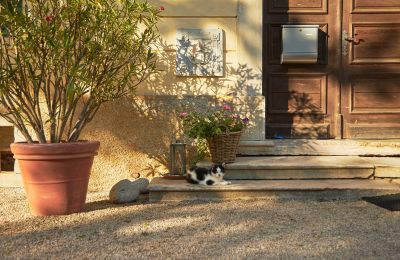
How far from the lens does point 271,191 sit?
16.1 feet

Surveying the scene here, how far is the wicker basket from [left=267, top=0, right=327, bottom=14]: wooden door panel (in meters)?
1.81

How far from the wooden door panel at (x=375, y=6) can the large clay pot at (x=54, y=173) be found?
12.0ft

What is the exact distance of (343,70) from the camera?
6273 mm

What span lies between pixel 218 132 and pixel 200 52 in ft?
3.84

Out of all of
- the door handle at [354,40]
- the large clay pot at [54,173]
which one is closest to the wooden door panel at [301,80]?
the door handle at [354,40]

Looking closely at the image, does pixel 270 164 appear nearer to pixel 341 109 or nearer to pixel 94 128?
pixel 341 109

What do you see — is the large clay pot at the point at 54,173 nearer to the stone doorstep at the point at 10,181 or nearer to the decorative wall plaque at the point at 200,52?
the stone doorstep at the point at 10,181

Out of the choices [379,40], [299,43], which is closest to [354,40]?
[379,40]

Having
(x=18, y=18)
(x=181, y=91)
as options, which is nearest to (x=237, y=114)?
(x=181, y=91)

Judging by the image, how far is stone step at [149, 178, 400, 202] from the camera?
15.9 feet

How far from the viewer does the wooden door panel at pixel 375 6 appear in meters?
6.18

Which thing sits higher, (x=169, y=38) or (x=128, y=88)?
(x=169, y=38)

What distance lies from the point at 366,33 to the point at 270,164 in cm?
219

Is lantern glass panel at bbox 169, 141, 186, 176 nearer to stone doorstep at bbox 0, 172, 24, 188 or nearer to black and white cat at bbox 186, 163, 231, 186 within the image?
black and white cat at bbox 186, 163, 231, 186
